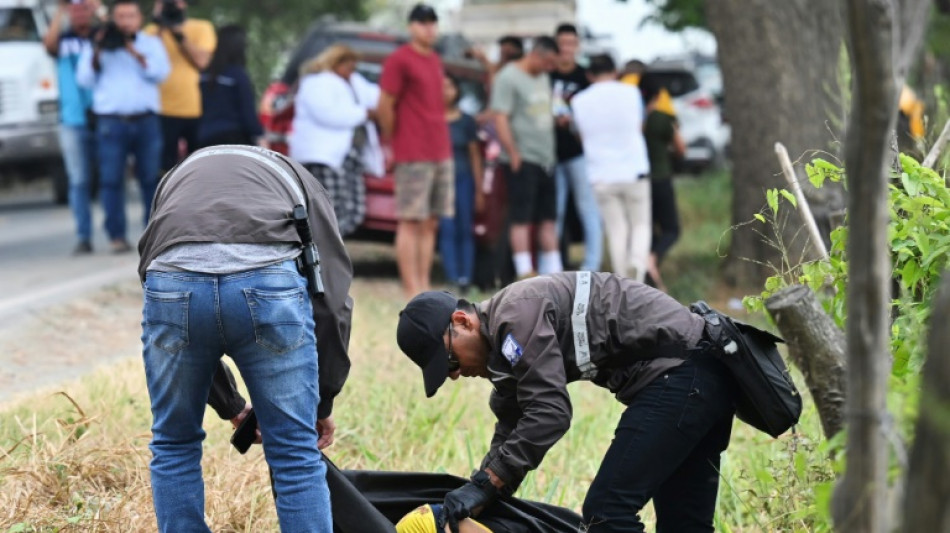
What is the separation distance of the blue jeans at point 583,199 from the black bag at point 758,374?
657 cm

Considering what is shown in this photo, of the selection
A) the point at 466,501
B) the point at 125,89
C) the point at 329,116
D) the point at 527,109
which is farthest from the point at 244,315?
the point at 125,89

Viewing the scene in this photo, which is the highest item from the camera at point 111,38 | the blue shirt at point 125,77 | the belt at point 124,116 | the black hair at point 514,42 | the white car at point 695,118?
the camera at point 111,38

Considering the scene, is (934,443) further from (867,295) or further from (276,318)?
(276,318)

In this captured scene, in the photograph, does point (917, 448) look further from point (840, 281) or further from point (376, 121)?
point (376, 121)

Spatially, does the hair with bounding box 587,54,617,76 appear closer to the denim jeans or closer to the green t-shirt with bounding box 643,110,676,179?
the green t-shirt with bounding box 643,110,676,179

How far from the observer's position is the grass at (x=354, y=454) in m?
4.71

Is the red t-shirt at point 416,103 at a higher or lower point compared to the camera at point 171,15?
lower

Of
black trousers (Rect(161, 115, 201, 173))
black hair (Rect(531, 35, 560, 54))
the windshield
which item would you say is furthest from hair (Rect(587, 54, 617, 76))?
the windshield

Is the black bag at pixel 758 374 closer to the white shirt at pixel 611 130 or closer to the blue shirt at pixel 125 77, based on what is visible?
the white shirt at pixel 611 130

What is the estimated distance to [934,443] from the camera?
78.9 inches

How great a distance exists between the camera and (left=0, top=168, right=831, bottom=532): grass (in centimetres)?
471

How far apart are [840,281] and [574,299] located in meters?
0.81

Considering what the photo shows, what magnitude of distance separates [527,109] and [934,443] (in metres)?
8.37

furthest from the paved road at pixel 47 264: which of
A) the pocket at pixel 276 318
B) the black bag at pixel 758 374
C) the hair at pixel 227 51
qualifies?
the black bag at pixel 758 374
